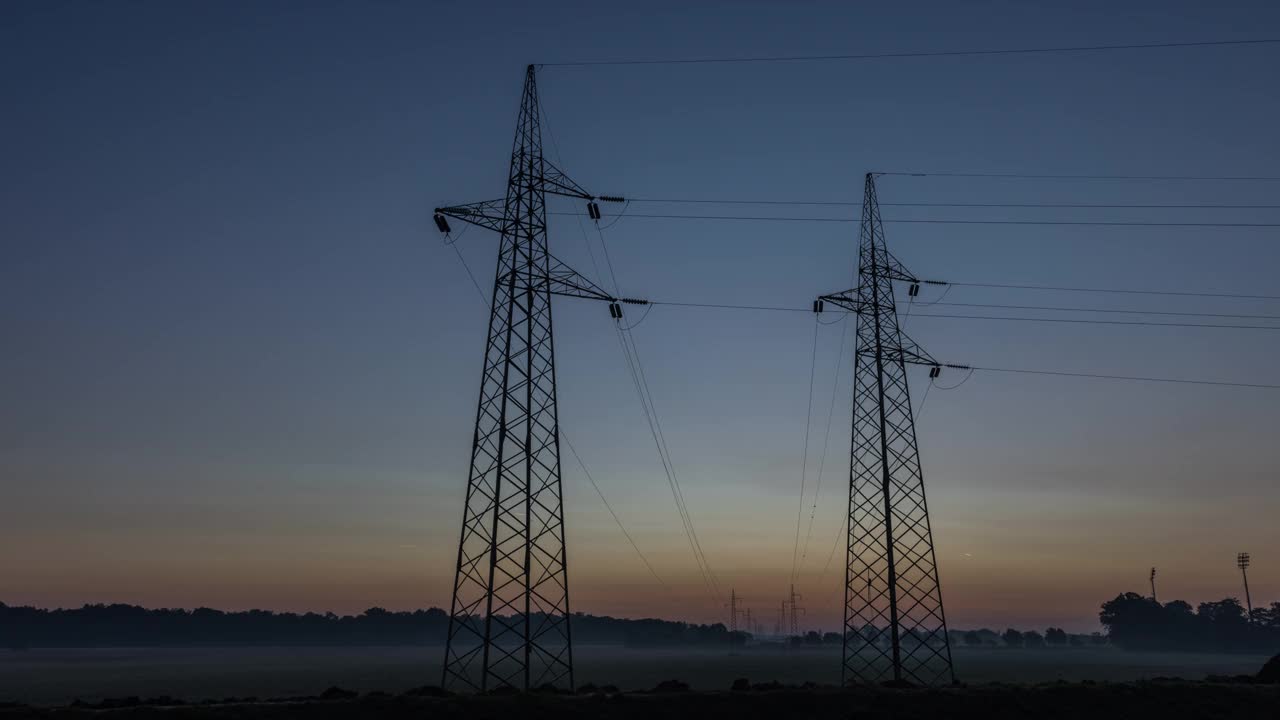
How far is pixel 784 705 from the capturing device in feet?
154

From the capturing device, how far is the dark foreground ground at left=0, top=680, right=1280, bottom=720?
4128 cm

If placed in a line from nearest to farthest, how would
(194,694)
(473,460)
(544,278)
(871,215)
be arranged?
(473,460) → (544,278) → (871,215) → (194,694)

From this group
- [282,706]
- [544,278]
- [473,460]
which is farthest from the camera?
[544,278]

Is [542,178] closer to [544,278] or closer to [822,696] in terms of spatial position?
[544,278]

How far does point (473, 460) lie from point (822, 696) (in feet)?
68.2

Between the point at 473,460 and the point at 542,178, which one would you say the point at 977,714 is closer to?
the point at 473,460

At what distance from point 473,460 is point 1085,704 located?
34504 millimetres

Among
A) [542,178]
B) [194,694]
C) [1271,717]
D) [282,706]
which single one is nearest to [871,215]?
[542,178]

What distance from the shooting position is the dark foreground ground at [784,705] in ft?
135

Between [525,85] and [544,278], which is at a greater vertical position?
[525,85]

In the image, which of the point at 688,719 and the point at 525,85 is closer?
the point at 688,719

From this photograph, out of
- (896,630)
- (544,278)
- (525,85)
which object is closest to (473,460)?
(544,278)

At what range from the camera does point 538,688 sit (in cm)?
4975

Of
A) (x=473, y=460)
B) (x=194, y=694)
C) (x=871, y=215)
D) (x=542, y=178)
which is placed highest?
(x=871, y=215)
